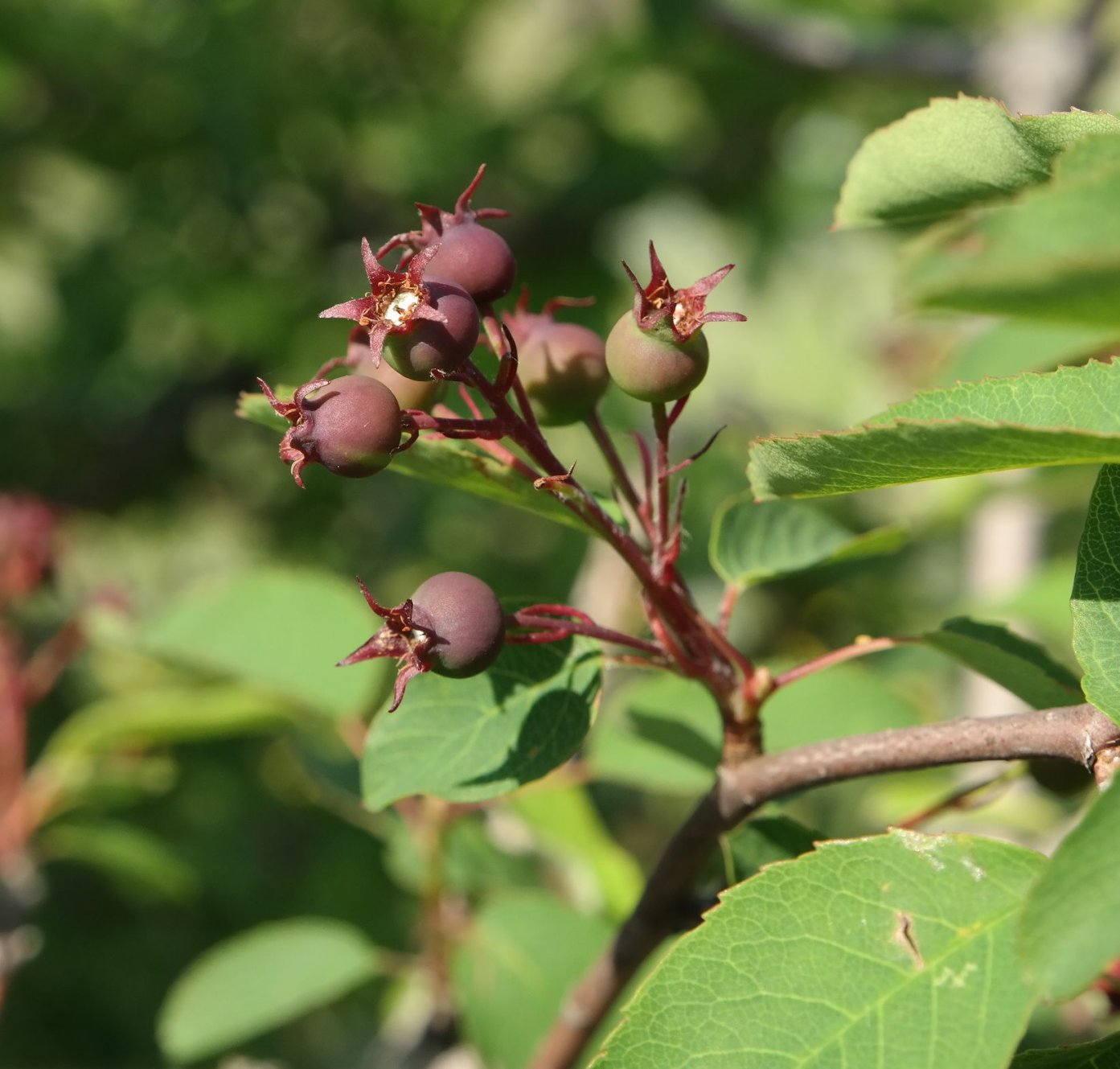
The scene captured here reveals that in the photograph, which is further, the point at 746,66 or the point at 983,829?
the point at 746,66

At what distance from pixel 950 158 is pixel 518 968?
975 millimetres

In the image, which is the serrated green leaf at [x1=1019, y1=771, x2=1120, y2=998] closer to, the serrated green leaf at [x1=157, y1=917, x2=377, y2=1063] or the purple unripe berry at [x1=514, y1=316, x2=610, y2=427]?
the purple unripe berry at [x1=514, y1=316, x2=610, y2=427]

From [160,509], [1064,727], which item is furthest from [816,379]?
[1064,727]

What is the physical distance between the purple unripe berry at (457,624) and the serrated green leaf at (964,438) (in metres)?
0.17

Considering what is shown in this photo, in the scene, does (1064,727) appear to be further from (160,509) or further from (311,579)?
(160,509)

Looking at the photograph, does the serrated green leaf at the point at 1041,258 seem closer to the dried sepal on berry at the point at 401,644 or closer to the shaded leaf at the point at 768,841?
the dried sepal on berry at the point at 401,644

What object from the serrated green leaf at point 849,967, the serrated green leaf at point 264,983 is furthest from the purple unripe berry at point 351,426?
the serrated green leaf at point 264,983

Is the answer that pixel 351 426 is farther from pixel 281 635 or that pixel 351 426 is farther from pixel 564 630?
pixel 281 635

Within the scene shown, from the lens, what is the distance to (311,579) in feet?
5.09

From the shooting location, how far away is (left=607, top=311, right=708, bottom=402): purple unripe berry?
731 millimetres

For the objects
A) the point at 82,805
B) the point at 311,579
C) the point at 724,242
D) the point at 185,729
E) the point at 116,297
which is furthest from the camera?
the point at 724,242

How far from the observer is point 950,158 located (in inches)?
29.4

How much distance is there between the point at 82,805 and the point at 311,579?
0.64 m

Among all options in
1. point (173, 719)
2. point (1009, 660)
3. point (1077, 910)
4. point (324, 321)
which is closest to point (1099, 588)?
point (1009, 660)
